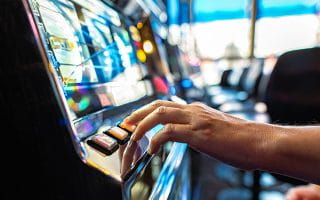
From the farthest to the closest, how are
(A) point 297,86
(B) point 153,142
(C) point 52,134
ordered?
(A) point 297,86 < (B) point 153,142 < (C) point 52,134

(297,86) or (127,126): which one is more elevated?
(127,126)

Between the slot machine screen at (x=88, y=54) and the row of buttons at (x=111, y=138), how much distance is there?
0.17ft

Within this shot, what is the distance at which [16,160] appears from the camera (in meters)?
0.38

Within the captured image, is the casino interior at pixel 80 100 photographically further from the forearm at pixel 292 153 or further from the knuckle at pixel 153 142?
the forearm at pixel 292 153

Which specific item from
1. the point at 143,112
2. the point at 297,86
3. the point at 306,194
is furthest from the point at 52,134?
the point at 297,86

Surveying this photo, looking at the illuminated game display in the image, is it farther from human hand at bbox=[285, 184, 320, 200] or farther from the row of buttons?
human hand at bbox=[285, 184, 320, 200]

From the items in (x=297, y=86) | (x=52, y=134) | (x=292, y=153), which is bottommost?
(x=297, y=86)

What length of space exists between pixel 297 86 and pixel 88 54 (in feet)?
3.79

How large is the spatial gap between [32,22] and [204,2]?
29.3ft

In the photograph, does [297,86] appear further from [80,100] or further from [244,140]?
[80,100]

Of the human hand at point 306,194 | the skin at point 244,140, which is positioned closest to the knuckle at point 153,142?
the skin at point 244,140

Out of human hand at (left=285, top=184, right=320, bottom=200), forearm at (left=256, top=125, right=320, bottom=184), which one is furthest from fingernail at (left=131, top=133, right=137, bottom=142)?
human hand at (left=285, top=184, right=320, bottom=200)

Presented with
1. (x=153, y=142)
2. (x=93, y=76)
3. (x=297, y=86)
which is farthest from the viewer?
(x=297, y=86)

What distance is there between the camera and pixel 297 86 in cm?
151
